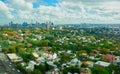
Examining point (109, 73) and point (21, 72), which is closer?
point (109, 73)

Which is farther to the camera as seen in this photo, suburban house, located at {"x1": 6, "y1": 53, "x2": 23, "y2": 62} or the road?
suburban house, located at {"x1": 6, "y1": 53, "x2": 23, "y2": 62}

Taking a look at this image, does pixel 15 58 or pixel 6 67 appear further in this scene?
pixel 15 58

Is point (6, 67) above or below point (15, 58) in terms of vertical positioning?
below

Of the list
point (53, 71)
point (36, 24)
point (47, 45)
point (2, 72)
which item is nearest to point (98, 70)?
point (53, 71)

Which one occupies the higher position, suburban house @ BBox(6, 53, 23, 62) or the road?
suburban house @ BBox(6, 53, 23, 62)

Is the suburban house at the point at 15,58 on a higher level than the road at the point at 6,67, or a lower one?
higher

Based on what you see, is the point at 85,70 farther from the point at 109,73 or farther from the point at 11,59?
the point at 11,59

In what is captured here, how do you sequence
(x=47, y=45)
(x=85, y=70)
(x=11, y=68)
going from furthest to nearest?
(x=47, y=45) → (x=11, y=68) → (x=85, y=70)

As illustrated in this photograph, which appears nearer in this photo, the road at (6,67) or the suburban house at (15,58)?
the road at (6,67)

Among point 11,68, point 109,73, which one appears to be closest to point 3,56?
point 11,68

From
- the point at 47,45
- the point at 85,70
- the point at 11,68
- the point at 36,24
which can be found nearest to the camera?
the point at 85,70
